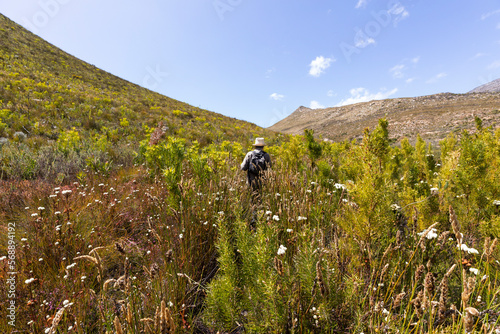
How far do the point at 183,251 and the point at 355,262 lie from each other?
1.71m

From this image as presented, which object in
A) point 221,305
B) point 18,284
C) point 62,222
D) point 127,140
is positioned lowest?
point 18,284

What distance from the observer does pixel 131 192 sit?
14.2 ft

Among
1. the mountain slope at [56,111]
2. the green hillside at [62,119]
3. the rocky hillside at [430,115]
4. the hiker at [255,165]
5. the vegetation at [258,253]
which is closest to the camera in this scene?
the vegetation at [258,253]

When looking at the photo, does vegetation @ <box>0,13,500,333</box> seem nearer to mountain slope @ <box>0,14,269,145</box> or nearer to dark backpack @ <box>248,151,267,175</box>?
dark backpack @ <box>248,151,267,175</box>

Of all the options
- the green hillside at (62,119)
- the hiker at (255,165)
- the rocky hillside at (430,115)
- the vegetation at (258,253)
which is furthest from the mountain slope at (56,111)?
the rocky hillside at (430,115)

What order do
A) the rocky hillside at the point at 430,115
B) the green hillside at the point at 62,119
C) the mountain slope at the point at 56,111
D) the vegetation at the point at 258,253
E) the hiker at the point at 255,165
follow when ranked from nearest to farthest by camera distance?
1. the vegetation at the point at 258,253
2. the hiker at the point at 255,165
3. the green hillside at the point at 62,119
4. the mountain slope at the point at 56,111
5. the rocky hillside at the point at 430,115

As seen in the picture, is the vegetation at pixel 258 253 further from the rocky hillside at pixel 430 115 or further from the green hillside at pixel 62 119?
the rocky hillside at pixel 430 115

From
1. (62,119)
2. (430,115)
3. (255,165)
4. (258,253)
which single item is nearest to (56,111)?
(62,119)

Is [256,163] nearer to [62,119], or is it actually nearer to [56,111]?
[62,119]

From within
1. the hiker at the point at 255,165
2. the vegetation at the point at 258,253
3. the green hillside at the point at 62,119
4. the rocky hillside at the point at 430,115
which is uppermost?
the rocky hillside at the point at 430,115

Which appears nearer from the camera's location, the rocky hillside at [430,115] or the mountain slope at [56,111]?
the mountain slope at [56,111]

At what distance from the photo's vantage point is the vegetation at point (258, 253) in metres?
→ 1.36

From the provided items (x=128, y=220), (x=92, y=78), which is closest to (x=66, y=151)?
(x=128, y=220)

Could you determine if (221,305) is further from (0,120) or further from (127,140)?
(0,120)
